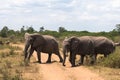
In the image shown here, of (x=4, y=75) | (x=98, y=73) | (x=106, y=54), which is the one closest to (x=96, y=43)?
(x=106, y=54)

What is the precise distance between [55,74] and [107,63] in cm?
412

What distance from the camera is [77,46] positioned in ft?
76.6

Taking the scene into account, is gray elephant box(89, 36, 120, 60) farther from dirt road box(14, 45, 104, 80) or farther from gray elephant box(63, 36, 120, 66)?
dirt road box(14, 45, 104, 80)

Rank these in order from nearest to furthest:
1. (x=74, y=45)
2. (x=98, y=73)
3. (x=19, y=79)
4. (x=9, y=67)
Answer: (x=19, y=79)
(x=98, y=73)
(x=9, y=67)
(x=74, y=45)

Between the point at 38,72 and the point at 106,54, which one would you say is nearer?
the point at 38,72

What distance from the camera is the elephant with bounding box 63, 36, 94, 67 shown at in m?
22.8

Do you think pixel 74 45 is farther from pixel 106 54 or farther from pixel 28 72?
pixel 28 72

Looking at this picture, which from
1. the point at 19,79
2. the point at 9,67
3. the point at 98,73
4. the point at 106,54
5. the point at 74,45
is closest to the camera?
the point at 19,79

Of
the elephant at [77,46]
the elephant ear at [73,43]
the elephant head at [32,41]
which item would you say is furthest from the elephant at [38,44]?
the elephant ear at [73,43]

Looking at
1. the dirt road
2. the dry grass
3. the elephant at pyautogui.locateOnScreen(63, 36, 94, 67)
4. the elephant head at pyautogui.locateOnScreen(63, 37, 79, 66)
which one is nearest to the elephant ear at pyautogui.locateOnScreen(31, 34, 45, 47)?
the elephant at pyautogui.locateOnScreen(63, 36, 94, 67)

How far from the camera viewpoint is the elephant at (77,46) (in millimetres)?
22844

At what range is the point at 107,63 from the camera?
72.9ft

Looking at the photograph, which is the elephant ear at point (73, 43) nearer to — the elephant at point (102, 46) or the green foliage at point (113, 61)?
the elephant at point (102, 46)

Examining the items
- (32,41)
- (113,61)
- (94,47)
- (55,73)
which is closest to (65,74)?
(55,73)
